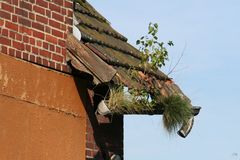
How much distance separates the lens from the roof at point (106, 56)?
7.48 meters

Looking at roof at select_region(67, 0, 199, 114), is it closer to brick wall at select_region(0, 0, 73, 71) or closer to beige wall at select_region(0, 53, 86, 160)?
brick wall at select_region(0, 0, 73, 71)

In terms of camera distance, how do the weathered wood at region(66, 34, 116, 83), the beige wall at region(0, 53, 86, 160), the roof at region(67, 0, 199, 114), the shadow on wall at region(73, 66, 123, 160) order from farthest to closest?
the shadow on wall at region(73, 66, 123, 160)
the roof at region(67, 0, 199, 114)
the weathered wood at region(66, 34, 116, 83)
the beige wall at region(0, 53, 86, 160)

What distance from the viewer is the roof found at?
748 centimetres

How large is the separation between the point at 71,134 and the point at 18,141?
0.78 metres

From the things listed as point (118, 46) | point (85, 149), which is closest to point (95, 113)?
point (85, 149)

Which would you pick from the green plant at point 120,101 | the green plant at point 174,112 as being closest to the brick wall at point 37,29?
the green plant at point 120,101

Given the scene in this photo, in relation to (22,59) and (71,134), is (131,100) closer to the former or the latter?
(71,134)

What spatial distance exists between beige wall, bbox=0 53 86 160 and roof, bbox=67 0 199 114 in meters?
0.29

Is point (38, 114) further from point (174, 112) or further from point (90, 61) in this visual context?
point (174, 112)

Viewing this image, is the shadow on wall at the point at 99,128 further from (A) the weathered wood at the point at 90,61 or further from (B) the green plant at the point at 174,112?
(B) the green plant at the point at 174,112

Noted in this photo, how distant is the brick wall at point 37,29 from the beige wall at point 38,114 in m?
0.12

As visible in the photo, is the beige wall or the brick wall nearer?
the beige wall

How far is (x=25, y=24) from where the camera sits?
728 centimetres

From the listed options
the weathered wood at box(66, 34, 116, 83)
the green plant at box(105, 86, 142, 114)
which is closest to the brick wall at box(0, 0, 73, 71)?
the weathered wood at box(66, 34, 116, 83)
